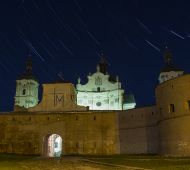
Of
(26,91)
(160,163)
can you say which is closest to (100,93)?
(26,91)

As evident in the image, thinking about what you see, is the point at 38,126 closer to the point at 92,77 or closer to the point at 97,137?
the point at 97,137

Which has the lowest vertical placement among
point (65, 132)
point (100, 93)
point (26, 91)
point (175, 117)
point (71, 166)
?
point (71, 166)

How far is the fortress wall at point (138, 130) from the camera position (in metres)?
31.8

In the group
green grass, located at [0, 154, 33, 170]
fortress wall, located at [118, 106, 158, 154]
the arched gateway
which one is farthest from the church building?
green grass, located at [0, 154, 33, 170]

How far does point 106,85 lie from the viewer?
59250mm

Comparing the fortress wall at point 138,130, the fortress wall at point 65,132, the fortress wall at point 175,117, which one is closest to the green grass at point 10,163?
the fortress wall at point 65,132

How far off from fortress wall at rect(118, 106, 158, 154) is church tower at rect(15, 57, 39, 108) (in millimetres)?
31697

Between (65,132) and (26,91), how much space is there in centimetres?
2979

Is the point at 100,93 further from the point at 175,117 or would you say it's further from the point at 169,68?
the point at 175,117

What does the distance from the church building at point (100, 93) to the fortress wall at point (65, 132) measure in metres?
21.8

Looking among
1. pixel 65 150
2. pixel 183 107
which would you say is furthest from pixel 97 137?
pixel 183 107

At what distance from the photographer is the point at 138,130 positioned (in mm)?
33281

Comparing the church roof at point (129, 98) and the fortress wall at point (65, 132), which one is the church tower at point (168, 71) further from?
the fortress wall at point (65, 132)

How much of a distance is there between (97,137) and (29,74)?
3351 centimetres
